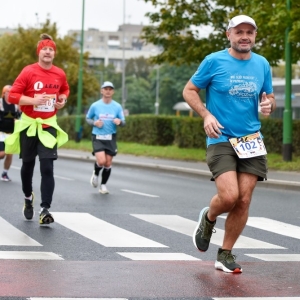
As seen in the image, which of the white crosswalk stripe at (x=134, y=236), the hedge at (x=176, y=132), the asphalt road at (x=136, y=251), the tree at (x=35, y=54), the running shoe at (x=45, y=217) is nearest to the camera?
the asphalt road at (x=136, y=251)

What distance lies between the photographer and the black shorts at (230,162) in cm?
801

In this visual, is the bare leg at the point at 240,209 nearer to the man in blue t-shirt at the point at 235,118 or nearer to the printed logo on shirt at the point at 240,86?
the man in blue t-shirt at the point at 235,118

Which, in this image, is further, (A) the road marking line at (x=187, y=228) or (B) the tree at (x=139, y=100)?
(B) the tree at (x=139, y=100)

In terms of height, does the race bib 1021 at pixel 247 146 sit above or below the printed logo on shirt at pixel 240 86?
below

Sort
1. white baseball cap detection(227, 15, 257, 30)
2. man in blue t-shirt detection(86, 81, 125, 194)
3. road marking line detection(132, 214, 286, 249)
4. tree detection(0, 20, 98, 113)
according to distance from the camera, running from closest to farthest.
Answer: white baseball cap detection(227, 15, 257, 30) → road marking line detection(132, 214, 286, 249) → man in blue t-shirt detection(86, 81, 125, 194) → tree detection(0, 20, 98, 113)

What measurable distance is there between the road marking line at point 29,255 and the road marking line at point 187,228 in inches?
81.4

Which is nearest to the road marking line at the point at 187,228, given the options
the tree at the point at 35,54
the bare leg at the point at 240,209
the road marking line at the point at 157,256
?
the road marking line at the point at 157,256

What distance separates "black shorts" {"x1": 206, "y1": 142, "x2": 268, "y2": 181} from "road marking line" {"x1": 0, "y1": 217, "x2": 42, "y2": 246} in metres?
2.39

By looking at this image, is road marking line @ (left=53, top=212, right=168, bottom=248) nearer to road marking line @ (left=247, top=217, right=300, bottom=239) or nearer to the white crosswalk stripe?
the white crosswalk stripe

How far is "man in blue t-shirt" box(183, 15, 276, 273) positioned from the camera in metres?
8.02

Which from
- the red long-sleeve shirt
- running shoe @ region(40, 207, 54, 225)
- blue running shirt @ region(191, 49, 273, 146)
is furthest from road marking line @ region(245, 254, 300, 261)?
the red long-sleeve shirt

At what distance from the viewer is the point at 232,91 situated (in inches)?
319

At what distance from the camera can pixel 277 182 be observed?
20.1 m

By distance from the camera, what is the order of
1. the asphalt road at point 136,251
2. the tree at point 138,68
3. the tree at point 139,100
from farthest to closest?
the tree at point 138,68
the tree at point 139,100
the asphalt road at point 136,251
